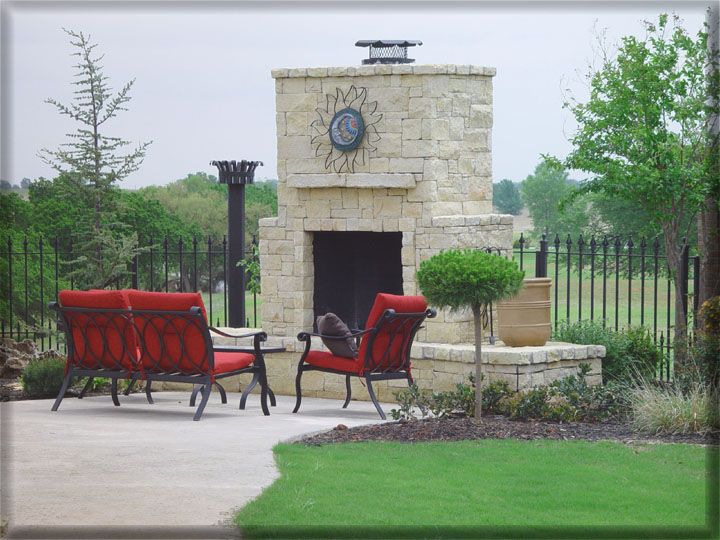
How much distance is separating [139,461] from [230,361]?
2.56 meters

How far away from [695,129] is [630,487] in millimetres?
6593

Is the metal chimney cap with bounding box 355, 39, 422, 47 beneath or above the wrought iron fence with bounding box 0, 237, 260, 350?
above

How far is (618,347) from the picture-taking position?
11.7 metres

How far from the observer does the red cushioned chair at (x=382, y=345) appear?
10109 mm

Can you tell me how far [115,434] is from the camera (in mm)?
8938

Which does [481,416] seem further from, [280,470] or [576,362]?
[280,470]

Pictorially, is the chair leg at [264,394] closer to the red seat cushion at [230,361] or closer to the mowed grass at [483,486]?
the red seat cushion at [230,361]

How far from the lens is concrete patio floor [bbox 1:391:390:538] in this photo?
20.6ft

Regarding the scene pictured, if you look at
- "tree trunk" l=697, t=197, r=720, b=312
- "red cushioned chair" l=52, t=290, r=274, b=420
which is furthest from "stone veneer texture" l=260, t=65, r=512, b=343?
"red cushioned chair" l=52, t=290, r=274, b=420

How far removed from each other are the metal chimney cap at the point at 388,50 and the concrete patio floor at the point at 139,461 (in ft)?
11.7

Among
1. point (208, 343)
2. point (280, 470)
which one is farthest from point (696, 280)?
point (280, 470)

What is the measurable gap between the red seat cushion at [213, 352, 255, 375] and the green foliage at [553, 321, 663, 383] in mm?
3380

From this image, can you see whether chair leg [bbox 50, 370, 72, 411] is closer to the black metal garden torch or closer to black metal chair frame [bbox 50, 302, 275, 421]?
black metal chair frame [bbox 50, 302, 275, 421]

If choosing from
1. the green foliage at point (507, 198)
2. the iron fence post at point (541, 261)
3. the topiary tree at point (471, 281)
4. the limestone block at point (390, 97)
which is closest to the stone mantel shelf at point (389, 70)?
the limestone block at point (390, 97)
